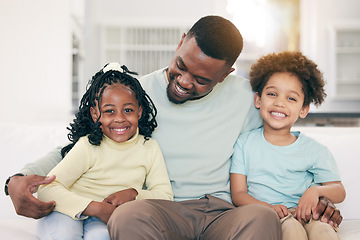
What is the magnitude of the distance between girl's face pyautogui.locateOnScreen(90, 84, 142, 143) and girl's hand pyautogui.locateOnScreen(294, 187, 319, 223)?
2.01ft

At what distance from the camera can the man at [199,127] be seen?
122 cm

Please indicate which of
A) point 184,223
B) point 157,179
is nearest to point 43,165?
point 157,179

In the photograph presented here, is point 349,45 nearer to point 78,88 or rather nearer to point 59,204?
point 78,88

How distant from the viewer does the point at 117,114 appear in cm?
133

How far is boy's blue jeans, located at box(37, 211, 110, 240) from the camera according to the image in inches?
43.6

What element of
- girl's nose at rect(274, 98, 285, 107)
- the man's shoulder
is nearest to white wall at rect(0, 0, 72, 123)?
the man's shoulder

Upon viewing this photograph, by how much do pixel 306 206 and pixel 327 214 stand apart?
7 cm

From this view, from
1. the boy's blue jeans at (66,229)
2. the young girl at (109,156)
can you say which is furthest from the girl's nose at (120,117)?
the boy's blue jeans at (66,229)

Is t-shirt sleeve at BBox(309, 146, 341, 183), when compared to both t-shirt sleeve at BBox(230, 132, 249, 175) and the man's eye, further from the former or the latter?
the man's eye

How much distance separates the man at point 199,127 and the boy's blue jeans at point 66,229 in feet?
0.12

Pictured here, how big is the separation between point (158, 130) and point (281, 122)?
463 millimetres

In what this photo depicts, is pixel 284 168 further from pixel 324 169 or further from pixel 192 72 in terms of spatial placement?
pixel 192 72

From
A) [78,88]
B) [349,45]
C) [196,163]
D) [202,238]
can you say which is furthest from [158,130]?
[349,45]

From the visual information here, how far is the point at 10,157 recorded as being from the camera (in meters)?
1.57
